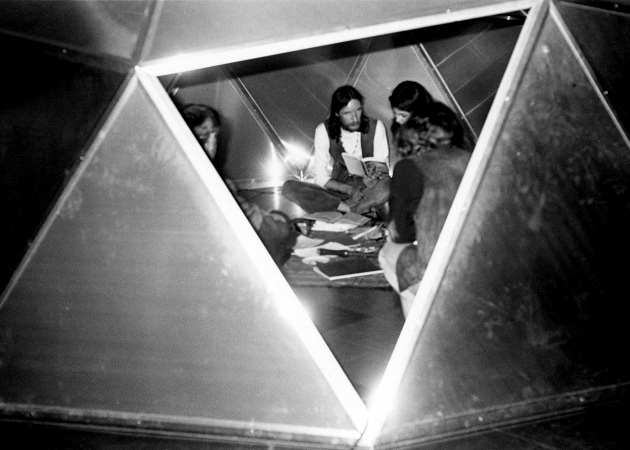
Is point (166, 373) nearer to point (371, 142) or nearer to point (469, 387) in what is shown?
point (469, 387)

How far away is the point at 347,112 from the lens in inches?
213

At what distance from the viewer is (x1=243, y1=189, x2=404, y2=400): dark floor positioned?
2.99 meters

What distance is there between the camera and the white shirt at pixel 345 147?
5805 mm

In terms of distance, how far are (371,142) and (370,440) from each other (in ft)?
12.7

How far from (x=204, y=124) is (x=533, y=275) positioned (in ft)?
6.22

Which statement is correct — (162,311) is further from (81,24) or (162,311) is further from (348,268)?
(348,268)

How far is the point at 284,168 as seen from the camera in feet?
22.2

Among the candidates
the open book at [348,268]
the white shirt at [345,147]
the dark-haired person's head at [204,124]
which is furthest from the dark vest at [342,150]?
the dark-haired person's head at [204,124]

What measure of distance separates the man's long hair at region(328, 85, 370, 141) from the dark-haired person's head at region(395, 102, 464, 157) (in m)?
2.32

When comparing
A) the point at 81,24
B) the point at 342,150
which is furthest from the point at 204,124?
the point at 342,150

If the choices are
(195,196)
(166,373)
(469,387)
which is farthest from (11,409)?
(469,387)

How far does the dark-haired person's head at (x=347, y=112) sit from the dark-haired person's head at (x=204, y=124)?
79.6 inches

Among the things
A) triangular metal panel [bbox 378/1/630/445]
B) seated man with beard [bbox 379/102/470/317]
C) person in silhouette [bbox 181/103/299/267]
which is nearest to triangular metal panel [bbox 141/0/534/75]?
triangular metal panel [bbox 378/1/630/445]

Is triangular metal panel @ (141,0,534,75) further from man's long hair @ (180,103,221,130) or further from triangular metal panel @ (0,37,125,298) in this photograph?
man's long hair @ (180,103,221,130)
